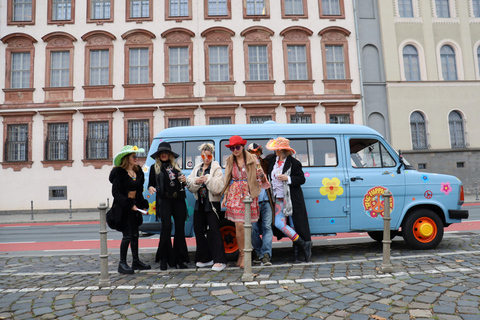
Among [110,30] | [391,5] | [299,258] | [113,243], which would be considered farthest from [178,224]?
[391,5]

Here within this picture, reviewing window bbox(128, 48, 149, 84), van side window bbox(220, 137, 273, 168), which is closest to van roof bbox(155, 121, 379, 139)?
van side window bbox(220, 137, 273, 168)

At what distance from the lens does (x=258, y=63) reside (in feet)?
65.6

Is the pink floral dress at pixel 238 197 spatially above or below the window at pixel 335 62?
below

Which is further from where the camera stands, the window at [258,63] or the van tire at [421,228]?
the window at [258,63]

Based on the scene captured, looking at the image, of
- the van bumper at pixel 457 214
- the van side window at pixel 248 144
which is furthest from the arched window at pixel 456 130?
the van side window at pixel 248 144

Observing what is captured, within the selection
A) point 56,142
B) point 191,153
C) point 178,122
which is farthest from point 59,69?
point 191,153

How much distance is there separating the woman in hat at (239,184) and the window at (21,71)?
19004 millimetres

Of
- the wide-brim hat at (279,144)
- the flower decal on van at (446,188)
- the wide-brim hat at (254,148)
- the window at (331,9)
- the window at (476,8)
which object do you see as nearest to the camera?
the wide-brim hat at (279,144)

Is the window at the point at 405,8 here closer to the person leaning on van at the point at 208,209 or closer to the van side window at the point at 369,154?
the van side window at the point at 369,154

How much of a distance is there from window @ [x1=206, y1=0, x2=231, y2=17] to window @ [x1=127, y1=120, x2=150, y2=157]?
7478mm

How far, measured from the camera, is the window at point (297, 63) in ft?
66.0

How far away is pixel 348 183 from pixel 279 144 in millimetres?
1467

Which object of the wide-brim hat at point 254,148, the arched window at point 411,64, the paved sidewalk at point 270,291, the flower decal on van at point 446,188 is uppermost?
the arched window at point 411,64

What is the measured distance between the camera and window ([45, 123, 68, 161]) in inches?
757
